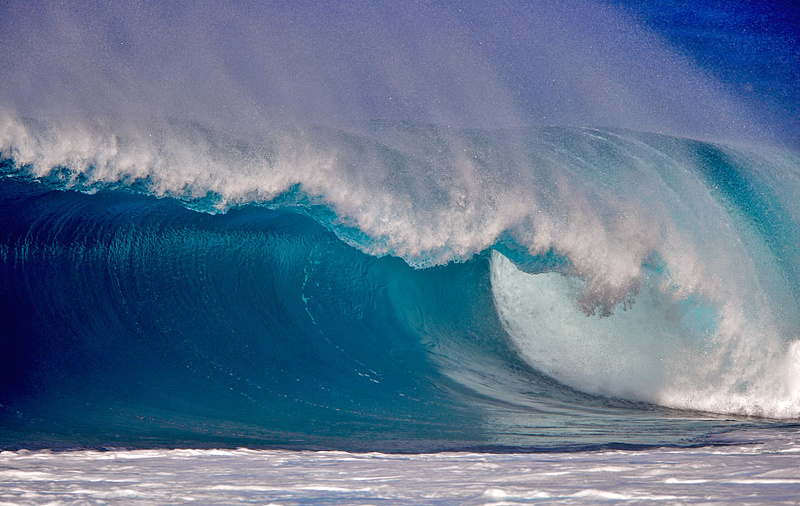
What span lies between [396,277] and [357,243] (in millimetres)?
692

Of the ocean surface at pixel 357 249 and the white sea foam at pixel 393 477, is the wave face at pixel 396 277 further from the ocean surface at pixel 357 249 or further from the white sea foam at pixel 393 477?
the white sea foam at pixel 393 477

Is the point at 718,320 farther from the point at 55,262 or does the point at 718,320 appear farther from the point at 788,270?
the point at 55,262

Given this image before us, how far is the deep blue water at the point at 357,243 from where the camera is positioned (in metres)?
4.65

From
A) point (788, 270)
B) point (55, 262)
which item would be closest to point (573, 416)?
point (788, 270)

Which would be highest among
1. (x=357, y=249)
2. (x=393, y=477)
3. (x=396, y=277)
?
(x=357, y=249)

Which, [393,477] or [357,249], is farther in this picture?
[357,249]

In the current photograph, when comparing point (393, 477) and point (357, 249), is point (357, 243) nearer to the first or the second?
point (357, 249)

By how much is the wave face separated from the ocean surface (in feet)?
0.08

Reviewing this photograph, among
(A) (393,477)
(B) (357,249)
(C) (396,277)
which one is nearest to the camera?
(A) (393,477)

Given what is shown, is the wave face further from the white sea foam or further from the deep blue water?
the white sea foam

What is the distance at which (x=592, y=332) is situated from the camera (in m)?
5.75

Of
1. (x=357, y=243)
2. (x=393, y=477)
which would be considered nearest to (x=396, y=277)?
(x=357, y=243)

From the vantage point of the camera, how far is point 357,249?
5.92 m

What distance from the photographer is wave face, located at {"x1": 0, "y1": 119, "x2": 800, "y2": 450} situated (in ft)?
15.4
